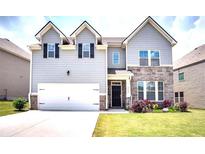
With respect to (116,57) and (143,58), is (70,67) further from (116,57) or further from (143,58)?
(143,58)

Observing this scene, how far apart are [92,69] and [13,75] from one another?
1288 centimetres

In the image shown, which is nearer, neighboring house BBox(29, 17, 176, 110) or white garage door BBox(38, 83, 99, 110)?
white garage door BBox(38, 83, 99, 110)

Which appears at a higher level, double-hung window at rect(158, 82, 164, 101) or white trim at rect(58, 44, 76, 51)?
white trim at rect(58, 44, 76, 51)

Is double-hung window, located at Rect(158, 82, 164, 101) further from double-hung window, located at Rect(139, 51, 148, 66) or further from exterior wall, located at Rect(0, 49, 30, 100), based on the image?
exterior wall, located at Rect(0, 49, 30, 100)

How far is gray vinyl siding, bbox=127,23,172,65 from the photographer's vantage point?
18.9 metres

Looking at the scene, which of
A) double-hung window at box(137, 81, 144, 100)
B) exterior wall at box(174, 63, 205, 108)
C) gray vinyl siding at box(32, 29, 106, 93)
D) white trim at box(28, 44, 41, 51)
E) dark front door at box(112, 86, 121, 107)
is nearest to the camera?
gray vinyl siding at box(32, 29, 106, 93)

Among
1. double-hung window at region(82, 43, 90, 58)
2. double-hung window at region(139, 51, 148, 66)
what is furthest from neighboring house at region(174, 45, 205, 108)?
double-hung window at region(82, 43, 90, 58)

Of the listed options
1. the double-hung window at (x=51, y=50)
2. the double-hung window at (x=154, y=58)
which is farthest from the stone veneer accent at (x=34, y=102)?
the double-hung window at (x=154, y=58)

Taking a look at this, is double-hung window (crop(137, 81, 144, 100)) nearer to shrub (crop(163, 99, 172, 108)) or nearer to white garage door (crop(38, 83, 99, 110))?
shrub (crop(163, 99, 172, 108))

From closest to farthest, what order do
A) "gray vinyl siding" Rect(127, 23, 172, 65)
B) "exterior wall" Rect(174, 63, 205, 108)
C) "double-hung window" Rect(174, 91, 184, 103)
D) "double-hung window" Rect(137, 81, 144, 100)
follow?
"double-hung window" Rect(137, 81, 144, 100), "gray vinyl siding" Rect(127, 23, 172, 65), "exterior wall" Rect(174, 63, 205, 108), "double-hung window" Rect(174, 91, 184, 103)

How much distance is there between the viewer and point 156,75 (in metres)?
18.8

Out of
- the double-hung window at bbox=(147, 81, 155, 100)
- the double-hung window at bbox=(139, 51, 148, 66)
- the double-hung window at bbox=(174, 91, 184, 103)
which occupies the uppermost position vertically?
the double-hung window at bbox=(139, 51, 148, 66)

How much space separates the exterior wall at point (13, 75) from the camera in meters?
24.3

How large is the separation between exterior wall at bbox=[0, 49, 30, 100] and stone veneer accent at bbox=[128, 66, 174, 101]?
47.9 feet
